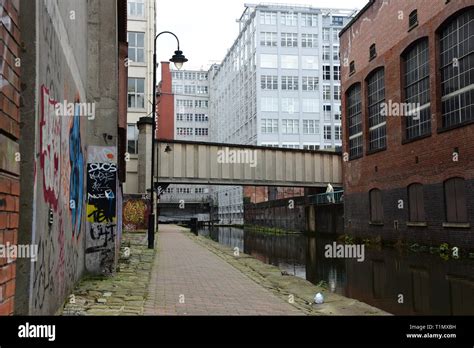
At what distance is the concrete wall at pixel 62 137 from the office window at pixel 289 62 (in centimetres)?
7209

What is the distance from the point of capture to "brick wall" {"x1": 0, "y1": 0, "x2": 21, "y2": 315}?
379cm

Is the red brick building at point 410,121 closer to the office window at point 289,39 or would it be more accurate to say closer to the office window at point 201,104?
the office window at point 289,39

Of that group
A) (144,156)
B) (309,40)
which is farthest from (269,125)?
(144,156)

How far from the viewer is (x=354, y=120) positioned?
35344 millimetres

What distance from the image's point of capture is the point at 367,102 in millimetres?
32938

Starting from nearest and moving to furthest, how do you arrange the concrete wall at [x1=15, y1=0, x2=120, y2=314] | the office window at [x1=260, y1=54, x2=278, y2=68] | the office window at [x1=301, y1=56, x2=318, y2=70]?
the concrete wall at [x1=15, y1=0, x2=120, y2=314] < the office window at [x1=260, y1=54, x2=278, y2=68] < the office window at [x1=301, y1=56, x2=318, y2=70]

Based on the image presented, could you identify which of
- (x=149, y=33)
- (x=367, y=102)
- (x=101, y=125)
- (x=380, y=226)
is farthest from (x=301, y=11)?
(x=101, y=125)

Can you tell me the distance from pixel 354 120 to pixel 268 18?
163 feet

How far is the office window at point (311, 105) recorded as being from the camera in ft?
272

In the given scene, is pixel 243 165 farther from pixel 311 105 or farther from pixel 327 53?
pixel 327 53

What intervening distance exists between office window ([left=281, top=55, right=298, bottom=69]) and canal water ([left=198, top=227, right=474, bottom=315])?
60.9 meters

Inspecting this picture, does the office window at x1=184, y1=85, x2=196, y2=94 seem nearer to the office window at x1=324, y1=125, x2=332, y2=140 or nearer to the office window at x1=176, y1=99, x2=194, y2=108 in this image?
the office window at x1=176, y1=99, x2=194, y2=108
